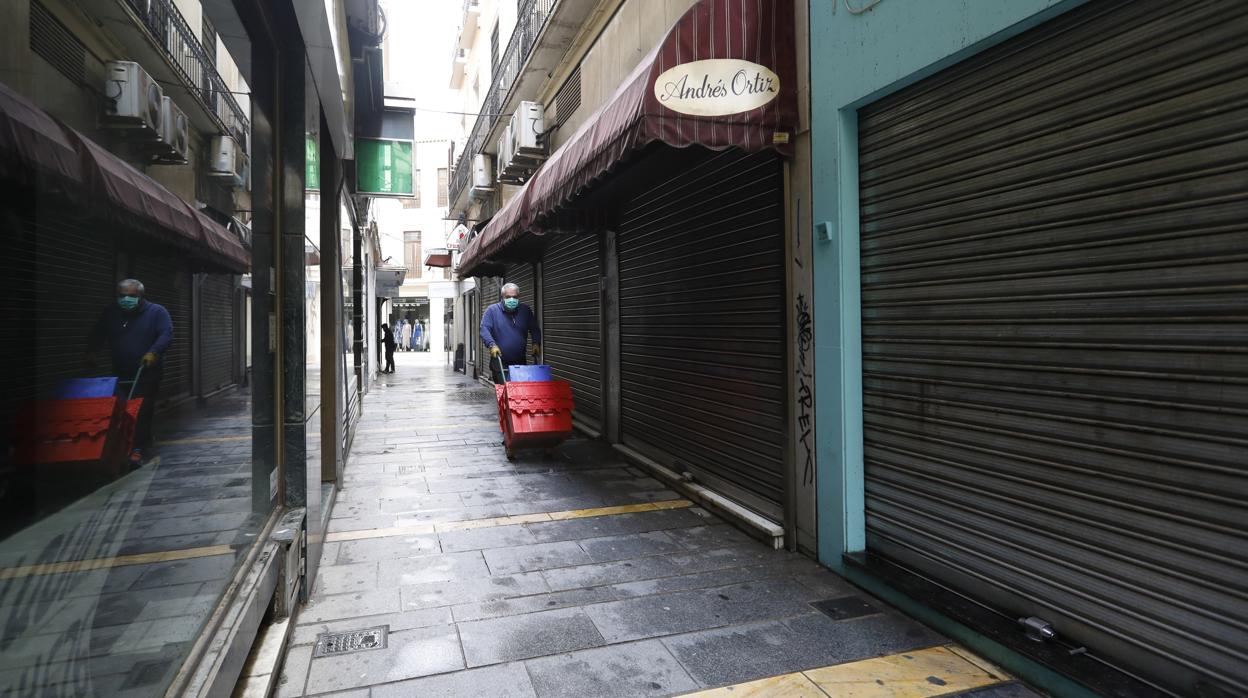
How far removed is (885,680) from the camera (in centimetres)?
326

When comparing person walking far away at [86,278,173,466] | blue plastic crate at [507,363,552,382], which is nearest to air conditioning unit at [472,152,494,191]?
blue plastic crate at [507,363,552,382]

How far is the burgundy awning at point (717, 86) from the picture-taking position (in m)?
4.50

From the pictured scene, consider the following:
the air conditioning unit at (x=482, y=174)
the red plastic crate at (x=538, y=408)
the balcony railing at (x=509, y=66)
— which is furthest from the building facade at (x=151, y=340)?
the air conditioning unit at (x=482, y=174)

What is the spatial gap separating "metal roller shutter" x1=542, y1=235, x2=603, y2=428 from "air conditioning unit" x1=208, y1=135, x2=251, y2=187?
20.2 feet

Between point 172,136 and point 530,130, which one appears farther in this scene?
point 530,130

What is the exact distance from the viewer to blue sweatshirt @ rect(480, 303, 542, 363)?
30.9 ft

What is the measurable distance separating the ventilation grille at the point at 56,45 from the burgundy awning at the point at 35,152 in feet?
0.51

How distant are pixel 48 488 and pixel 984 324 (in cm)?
382

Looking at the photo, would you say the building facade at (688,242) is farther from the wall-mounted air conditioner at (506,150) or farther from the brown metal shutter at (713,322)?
the wall-mounted air conditioner at (506,150)

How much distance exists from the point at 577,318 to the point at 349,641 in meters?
7.46

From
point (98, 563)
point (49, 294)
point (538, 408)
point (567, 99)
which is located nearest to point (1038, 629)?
point (98, 563)

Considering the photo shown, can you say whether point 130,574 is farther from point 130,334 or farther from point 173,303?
point 173,303

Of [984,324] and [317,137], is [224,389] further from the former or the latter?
[984,324]

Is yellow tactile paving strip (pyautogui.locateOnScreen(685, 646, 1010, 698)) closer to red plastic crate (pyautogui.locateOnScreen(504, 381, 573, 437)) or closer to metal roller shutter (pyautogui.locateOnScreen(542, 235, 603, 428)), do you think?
red plastic crate (pyautogui.locateOnScreen(504, 381, 573, 437))
